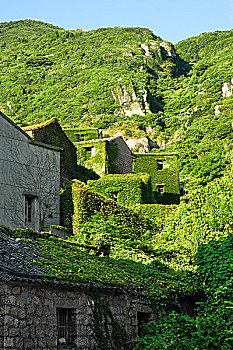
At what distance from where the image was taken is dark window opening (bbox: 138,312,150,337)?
15.4 metres

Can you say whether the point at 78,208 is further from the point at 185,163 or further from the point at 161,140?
the point at 161,140

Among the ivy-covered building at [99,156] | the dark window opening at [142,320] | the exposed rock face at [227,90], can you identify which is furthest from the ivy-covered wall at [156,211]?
the exposed rock face at [227,90]

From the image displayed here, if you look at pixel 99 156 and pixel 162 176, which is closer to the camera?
pixel 99 156

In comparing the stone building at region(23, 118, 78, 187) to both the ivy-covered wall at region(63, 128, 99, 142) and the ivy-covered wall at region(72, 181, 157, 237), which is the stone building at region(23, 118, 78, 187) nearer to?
the ivy-covered wall at region(72, 181, 157, 237)

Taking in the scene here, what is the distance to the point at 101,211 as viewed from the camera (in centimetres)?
2759

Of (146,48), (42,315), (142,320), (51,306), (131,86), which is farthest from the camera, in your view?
(146,48)

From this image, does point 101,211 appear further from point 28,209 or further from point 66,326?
point 66,326

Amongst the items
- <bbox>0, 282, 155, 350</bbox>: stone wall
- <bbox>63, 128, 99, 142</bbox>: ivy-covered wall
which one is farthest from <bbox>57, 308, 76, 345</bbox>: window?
<bbox>63, 128, 99, 142</bbox>: ivy-covered wall

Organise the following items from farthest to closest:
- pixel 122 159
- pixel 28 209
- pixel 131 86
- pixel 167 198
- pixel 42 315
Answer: pixel 131 86 → pixel 167 198 → pixel 122 159 → pixel 28 209 → pixel 42 315

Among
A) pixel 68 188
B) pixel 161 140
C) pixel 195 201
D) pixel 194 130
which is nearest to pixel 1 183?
pixel 68 188

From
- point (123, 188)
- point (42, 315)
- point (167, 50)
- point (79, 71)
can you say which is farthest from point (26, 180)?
point (167, 50)

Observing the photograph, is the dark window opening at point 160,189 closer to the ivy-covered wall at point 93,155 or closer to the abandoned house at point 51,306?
the ivy-covered wall at point 93,155

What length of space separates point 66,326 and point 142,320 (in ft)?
10.3

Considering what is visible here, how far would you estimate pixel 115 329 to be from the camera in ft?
47.5
